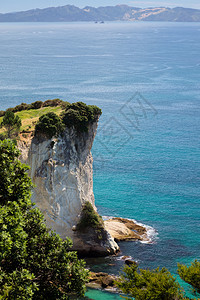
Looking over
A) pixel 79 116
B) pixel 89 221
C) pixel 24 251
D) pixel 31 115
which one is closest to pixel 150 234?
pixel 89 221

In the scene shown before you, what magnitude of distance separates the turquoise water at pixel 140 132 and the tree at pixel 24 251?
602 inches

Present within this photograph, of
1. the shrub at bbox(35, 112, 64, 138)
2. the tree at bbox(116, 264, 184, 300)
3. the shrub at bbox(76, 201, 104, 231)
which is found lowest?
the shrub at bbox(76, 201, 104, 231)

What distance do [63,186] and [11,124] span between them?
9626 mm

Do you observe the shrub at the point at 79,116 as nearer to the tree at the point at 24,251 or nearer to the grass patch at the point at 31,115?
the grass patch at the point at 31,115

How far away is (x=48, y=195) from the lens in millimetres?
46250

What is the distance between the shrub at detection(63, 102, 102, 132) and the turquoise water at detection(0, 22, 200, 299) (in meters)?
15.3

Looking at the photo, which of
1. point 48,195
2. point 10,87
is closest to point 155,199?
point 48,195

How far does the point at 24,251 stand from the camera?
24312mm

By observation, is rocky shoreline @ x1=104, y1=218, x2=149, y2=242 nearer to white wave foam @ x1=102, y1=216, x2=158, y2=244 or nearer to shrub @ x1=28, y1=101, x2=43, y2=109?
white wave foam @ x1=102, y1=216, x2=158, y2=244

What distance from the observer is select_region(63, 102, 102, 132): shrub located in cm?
4966

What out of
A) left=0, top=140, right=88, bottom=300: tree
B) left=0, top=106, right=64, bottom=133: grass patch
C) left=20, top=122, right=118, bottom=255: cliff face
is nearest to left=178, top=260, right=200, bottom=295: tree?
left=0, top=140, right=88, bottom=300: tree

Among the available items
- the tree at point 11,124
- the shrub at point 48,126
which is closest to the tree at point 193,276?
the shrub at point 48,126

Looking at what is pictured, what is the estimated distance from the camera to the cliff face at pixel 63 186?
46031 mm

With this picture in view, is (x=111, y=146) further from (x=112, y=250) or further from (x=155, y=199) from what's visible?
(x=112, y=250)
